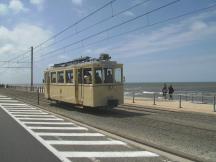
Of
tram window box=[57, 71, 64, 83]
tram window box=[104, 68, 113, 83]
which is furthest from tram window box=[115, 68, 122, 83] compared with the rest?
tram window box=[57, 71, 64, 83]

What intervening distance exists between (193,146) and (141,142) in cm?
161

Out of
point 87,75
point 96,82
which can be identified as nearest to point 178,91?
point 87,75

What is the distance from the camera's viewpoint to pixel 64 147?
39.6 feet

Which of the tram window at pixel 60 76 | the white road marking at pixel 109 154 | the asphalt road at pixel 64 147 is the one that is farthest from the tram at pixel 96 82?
the white road marking at pixel 109 154

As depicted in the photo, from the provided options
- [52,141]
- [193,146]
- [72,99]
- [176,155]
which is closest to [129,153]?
[176,155]

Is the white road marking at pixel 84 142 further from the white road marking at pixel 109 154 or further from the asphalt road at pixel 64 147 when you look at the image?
the white road marking at pixel 109 154

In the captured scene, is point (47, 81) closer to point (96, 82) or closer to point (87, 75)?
point (87, 75)

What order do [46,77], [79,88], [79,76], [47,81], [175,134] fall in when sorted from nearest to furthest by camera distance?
[175,134] → [79,88] → [79,76] → [47,81] → [46,77]

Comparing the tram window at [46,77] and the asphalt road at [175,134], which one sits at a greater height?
the tram window at [46,77]

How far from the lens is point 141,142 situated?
12938 mm

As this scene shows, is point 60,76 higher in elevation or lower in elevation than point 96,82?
higher

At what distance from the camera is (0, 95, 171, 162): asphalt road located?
408 inches

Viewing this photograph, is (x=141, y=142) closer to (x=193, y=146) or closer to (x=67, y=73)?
(x=193, y=146)

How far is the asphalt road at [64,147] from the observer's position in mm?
10375
